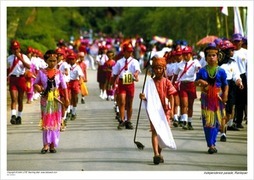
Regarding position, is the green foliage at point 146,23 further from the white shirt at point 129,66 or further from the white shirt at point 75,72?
the white shirt at point 129,66

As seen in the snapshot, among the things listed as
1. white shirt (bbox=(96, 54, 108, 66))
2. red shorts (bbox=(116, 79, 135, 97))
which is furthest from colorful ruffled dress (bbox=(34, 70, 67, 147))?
white shirt (bbox=(96, 54, 108, 66))

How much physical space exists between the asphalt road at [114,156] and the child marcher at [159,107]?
0.31 m

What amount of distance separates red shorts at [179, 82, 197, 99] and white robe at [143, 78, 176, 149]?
15.9ft

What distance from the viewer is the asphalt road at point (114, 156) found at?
10.8 meters

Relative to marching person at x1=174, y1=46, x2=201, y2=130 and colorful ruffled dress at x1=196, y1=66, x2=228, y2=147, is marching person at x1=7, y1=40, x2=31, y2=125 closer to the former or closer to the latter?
marching person at x1=174, y1=46, x2=201, y2=130

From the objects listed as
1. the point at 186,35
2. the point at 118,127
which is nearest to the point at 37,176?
the point at 118,127

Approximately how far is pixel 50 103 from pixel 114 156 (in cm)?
148

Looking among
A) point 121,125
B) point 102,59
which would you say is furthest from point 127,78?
point 102,59

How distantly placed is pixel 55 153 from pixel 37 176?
2378mm

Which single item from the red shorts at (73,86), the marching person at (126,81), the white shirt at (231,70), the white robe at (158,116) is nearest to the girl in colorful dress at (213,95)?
the white robe at (158,116)

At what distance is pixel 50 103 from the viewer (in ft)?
43.1

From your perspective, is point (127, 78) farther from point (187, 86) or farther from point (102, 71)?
point (102, 71)

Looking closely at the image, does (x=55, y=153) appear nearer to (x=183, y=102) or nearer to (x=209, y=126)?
(x=209, y=126)

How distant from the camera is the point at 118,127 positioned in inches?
655
